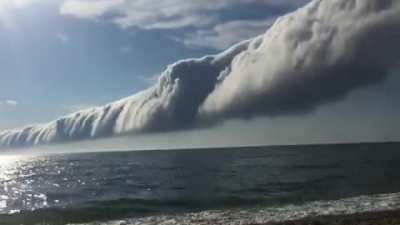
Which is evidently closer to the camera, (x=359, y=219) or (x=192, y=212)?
(x=359, y=219)

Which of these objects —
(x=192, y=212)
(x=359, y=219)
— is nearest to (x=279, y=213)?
(x=359, y=219)

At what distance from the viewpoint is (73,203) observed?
60.2 meters

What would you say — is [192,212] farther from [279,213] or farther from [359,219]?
[359,219]

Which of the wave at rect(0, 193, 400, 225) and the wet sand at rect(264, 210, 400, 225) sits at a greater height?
the wet sand at rect(264, 210, 400, 225)

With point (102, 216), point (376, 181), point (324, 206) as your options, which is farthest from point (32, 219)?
point (376, 181)

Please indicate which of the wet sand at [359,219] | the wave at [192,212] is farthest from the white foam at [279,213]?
the wet sand at [359,219]

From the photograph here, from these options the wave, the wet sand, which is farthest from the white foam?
the wet sand

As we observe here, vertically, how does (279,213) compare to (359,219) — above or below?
below

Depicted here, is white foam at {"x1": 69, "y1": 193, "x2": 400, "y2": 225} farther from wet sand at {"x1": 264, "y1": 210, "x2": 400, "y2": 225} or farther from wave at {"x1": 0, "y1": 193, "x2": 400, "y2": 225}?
wet sand at {"x1": 264, "y1": 210, "x2": 400, "y2": 225}

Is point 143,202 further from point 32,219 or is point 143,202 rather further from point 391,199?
point 391,199

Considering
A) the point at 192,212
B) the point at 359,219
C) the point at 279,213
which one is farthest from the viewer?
the point at 192,212

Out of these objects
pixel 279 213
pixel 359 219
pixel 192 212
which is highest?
pixel 359 219

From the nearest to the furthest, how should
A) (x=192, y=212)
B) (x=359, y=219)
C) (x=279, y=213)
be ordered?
(x=359, y=219)
(x=279, y=213)
(x=192, y=212)

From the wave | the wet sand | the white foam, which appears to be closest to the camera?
the wet sand
